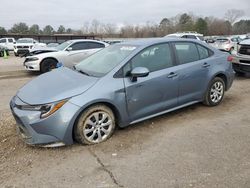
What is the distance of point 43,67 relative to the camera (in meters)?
11.2

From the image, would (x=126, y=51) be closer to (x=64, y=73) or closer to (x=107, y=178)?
(x=64, y=73)

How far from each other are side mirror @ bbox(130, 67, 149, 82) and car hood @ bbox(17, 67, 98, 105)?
58cm

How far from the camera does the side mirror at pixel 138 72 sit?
4227 mm

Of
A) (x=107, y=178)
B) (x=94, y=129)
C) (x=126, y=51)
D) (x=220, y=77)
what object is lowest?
(x=107, y=178)

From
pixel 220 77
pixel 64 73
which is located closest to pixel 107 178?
pixel 64 73

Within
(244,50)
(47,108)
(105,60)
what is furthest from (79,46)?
(47,108)

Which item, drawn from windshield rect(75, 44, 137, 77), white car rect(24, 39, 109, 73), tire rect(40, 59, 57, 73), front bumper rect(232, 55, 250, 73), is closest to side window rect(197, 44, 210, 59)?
windshield rect(75, 44, 137, 77)

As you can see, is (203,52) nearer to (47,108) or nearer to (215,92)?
(215,92)

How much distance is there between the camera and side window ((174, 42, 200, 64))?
511 cm

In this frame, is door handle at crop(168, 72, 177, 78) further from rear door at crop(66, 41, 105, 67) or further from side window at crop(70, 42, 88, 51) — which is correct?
side window at crop(70, 42, 88, 51)

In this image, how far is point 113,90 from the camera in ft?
13.5

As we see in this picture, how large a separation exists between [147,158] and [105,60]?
1991 mm

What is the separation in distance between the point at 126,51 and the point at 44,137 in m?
2.02

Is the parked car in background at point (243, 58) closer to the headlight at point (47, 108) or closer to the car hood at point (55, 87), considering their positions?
the car hood at point (55, 87)
